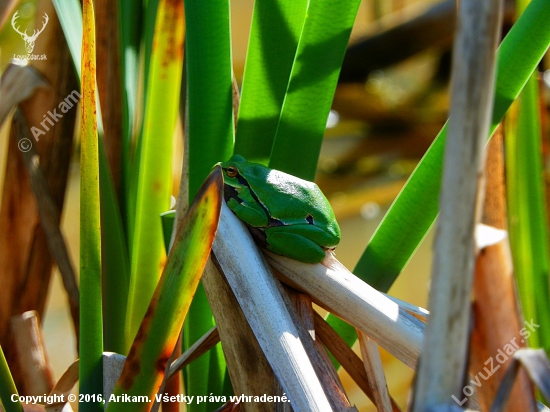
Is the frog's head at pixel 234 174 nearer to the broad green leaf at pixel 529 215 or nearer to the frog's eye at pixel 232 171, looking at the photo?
the frog's eye at pixel 232 171

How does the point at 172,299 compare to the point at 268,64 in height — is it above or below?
below

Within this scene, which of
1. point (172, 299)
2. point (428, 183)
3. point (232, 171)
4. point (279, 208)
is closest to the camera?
point (172, 299)

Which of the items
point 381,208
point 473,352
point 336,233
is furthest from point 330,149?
point 473,352

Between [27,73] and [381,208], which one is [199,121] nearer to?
[27,73]

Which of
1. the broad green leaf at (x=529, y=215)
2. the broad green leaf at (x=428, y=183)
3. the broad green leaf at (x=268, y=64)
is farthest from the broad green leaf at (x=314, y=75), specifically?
the broad green leaf at (x=529, y=215)

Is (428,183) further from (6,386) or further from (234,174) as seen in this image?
(6,386)

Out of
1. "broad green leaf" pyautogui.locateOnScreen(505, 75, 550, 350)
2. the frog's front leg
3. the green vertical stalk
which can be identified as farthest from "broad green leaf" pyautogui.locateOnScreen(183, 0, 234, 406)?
"broad green leaf" pyautogui.locateOnScreen(505, 75, 550, 350)

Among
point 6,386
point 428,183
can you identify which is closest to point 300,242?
point 428,183
